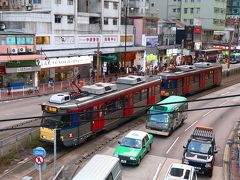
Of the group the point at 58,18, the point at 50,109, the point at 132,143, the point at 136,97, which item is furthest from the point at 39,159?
the point at 58,18

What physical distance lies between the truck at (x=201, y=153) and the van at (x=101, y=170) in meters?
5.33

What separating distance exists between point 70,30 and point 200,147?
3358cm

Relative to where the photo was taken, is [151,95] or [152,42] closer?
[151,95]

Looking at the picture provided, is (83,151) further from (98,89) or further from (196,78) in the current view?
(196,78)

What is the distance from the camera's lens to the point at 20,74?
42.2m

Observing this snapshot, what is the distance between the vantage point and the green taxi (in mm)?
20984

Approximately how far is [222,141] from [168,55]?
4652 centimetres

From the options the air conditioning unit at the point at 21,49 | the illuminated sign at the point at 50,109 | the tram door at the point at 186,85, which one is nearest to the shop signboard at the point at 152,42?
the tram door at the point at 186,85

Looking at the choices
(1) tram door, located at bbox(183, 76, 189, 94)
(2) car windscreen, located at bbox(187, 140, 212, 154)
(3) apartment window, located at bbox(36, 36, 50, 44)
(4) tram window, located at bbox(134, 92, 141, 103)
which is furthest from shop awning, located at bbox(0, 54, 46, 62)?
(2) car windscreen, located at bbox(187, 140, 212, 154)

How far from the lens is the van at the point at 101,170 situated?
14.4 m

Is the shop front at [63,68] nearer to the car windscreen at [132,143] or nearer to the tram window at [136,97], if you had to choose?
the tram window at [136,97]

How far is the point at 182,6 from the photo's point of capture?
3839 inches

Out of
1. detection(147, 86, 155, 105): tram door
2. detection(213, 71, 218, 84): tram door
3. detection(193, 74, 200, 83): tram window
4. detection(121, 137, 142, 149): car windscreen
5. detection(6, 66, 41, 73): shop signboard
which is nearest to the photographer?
detection(121, 137, 142, 149): car windscreen

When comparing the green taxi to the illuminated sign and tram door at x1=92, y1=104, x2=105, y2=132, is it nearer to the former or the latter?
tram door at x1=92, y1=104, x2=105, y2=132
